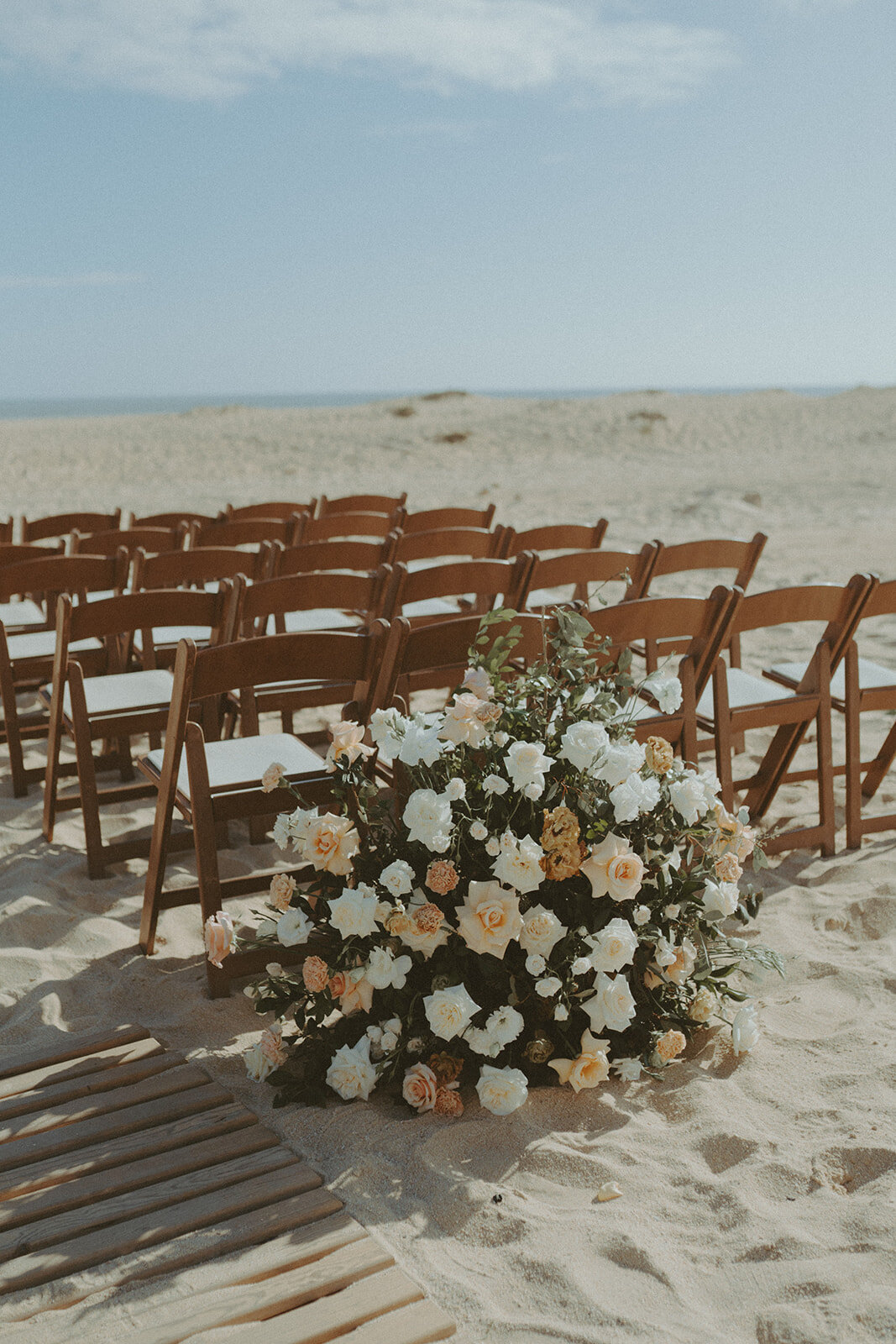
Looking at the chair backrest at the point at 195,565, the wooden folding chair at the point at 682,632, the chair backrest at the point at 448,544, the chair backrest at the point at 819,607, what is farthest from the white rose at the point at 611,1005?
the chair backrest at the point at 448,544

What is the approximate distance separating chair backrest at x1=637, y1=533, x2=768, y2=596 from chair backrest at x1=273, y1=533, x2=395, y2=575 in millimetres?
1045

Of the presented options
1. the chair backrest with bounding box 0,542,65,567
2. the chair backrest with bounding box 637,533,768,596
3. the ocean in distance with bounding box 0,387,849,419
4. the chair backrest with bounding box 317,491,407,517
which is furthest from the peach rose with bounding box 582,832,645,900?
the ocean in distance with bounding box 0,387,849,419

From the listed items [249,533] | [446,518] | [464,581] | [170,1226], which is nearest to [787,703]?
[464,581]

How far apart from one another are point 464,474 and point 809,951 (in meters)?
15.1

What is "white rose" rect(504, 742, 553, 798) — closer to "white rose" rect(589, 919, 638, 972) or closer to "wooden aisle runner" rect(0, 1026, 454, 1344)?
"white rose" rect(589, 919, 638, 972)

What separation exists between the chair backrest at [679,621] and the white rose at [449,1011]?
1.14 metres

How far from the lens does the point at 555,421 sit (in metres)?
24.2

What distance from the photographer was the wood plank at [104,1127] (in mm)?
2041

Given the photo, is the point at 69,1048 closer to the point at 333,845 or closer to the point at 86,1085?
the point at 86,1085

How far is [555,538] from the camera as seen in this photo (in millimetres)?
4961

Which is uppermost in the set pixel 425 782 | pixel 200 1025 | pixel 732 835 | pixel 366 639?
pixel 366 639

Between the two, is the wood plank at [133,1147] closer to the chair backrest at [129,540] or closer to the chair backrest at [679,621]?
the chair backrest at [679,621]

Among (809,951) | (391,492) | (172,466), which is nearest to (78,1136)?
(809,951)

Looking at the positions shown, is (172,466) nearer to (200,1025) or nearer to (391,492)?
(391,492)
